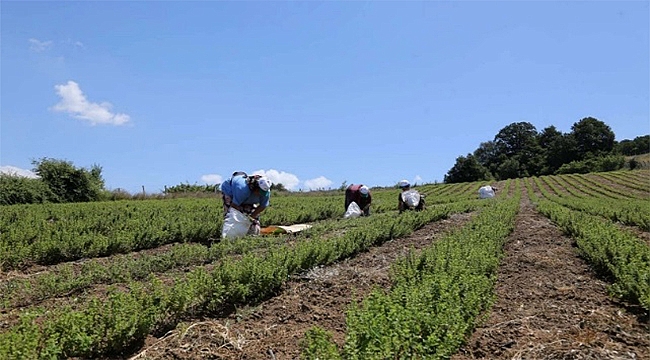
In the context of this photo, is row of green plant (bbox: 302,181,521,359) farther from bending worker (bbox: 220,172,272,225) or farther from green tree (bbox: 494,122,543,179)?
green tree (bbox: 494,122,543,179)

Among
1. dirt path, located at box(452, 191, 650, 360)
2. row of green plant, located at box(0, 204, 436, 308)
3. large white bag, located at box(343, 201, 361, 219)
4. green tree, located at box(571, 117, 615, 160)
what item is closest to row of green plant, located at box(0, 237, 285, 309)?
row of green plant, located at box(0, 204, 436, 308)

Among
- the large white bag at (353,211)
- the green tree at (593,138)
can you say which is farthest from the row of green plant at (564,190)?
the green tree at (593,138)

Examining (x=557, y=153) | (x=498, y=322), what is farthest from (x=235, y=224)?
(x=557, y=153)

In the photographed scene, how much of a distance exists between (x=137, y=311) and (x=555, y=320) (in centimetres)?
376

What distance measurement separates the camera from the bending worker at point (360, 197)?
48.3 ft

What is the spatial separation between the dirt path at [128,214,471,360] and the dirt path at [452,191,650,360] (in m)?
1.20

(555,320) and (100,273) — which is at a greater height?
(100,273)

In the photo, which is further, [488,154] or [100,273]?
[488,154]

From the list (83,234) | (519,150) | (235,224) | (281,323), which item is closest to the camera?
(281,323)

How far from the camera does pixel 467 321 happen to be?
3650 millimetres

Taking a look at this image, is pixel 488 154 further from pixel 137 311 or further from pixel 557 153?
pixel 137 311

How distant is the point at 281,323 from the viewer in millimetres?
4262

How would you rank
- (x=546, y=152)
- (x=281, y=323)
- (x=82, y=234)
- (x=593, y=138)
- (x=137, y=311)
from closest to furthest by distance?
(x=137, y=311), (x=281, y=323), (x=82, y=234), (x=593, y=138), (x=546, y=152)

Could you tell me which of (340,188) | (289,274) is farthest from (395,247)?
(340,188)
